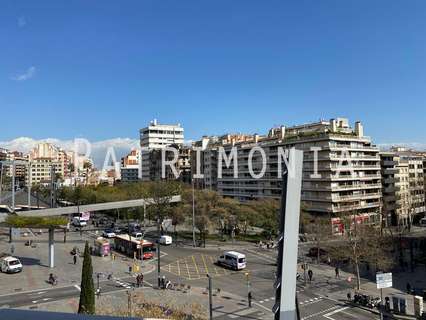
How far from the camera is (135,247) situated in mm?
51656

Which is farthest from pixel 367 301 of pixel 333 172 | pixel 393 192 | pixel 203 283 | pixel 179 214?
pixel 393 192

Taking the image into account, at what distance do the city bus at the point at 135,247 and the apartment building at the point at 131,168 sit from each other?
120615 mm

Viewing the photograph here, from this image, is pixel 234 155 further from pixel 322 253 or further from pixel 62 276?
pixel 62 276

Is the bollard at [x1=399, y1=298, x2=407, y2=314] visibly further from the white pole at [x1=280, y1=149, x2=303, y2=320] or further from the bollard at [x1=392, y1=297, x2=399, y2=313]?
the white pole at [x1=280, y1=149, x2=303, y2=320]

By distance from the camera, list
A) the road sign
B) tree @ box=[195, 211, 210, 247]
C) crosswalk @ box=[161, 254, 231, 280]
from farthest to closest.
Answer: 1. tree @ box=[195, 211, 210, 247]
2. crosswalk @ box=[161, 254, 231, 280]
3. the road sign

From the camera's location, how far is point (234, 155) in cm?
10269

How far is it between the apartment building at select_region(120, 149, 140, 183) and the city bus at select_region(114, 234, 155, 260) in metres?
121

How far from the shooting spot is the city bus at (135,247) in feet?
166

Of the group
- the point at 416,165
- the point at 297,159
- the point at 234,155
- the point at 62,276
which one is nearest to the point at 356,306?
the point at 62,276

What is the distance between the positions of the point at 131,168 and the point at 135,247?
5315 inches

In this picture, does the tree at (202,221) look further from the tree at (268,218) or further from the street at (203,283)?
the tree at (268,218)

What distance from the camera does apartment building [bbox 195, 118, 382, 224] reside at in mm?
75375

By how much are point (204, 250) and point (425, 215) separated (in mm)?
62300

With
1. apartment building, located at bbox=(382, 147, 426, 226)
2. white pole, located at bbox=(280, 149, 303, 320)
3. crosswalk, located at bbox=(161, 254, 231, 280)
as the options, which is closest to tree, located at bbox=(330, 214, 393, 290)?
crosswalk, located at bbox=(161, 254, 231, 280)
